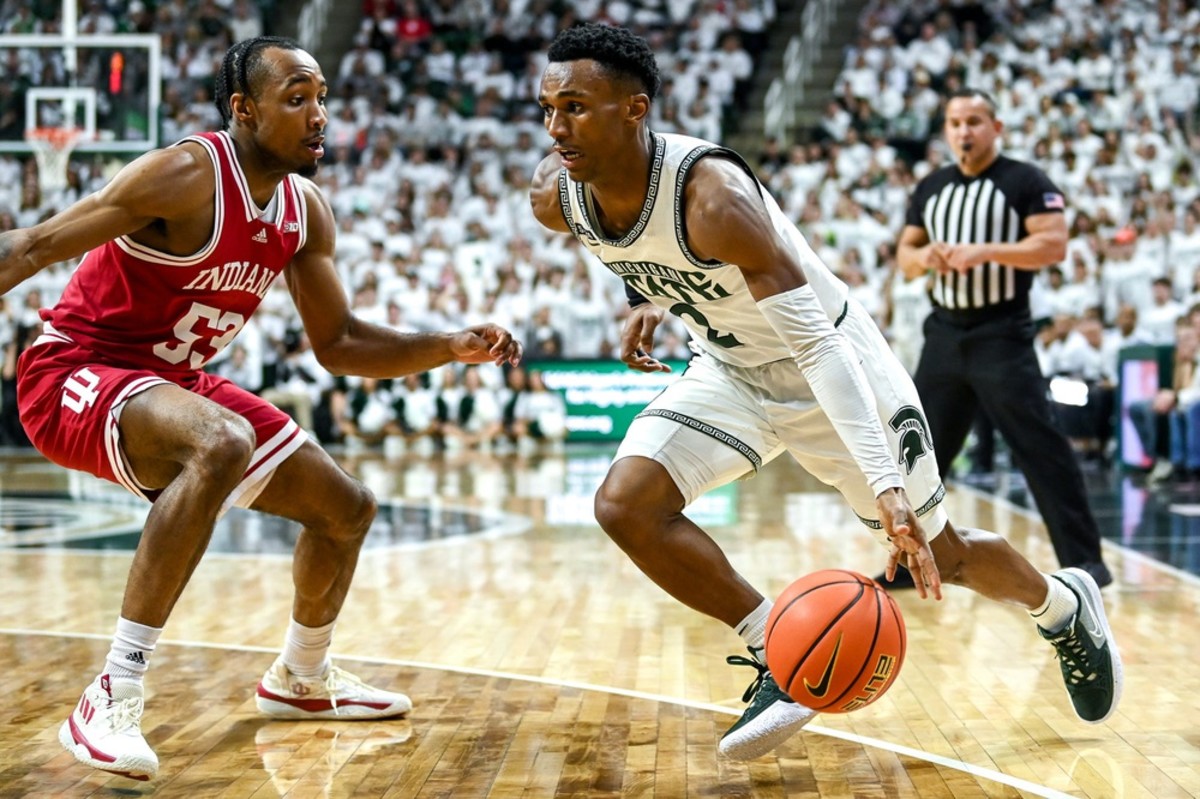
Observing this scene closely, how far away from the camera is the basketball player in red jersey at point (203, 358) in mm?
3682

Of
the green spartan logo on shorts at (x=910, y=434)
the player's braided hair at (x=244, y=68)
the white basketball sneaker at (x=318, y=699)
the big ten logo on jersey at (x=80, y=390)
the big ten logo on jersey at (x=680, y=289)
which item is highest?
the player's braided hair at (x=244, y=68)

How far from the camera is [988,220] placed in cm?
606

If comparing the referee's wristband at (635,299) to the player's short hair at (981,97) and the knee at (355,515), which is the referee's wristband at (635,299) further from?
the player's short hair at (981,97)

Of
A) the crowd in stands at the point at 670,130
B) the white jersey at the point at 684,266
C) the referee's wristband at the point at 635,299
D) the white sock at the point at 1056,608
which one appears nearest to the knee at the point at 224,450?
the white jersey at the point at 684,266

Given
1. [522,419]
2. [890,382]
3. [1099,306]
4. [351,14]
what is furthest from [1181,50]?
[890,382]

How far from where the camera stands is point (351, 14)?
2288cm

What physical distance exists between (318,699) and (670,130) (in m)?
15.6

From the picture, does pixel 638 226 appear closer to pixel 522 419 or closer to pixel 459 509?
pixel 459 509

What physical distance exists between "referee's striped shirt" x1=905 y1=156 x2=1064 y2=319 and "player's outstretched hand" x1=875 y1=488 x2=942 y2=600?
2.81 meters

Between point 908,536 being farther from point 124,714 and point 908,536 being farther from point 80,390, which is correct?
point 80,390

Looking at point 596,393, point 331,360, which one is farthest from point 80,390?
point 596,393

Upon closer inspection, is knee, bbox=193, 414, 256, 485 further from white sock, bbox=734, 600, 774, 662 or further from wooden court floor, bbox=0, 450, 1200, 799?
white sock, bbox=734, 600, 774, 662

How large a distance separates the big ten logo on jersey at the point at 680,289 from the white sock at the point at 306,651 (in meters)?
1.43

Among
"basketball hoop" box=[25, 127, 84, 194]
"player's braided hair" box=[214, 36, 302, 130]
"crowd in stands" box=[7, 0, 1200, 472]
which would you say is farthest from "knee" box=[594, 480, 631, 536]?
"basketball hoop" box=[25, 127, 84, 194]
